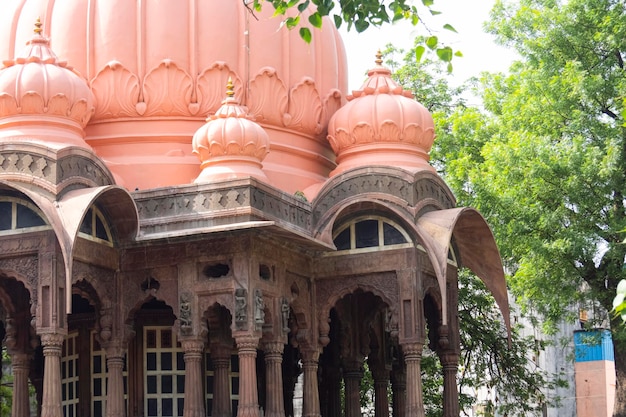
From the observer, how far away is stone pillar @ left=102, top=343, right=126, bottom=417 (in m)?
15.5

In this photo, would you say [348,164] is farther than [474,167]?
No

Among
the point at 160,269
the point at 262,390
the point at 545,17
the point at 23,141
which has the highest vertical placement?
the point at 545,17

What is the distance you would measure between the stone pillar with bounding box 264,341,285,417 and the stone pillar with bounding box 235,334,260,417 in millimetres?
540

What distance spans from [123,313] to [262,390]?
2.97m

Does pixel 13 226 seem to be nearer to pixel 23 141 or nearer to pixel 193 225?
pixel 23 141

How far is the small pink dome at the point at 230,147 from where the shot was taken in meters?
16.3

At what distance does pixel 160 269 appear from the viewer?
52.6ft

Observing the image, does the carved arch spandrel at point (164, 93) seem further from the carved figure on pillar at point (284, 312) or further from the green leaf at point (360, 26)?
the green leaf at point (360, 26)

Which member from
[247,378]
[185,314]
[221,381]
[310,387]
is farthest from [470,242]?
[185,314]

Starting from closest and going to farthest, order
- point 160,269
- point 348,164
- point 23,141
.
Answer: point 23,141 < point 160,269 < point 348,164

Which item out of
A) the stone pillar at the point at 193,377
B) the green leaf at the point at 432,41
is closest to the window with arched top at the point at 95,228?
the stone pillar at the point at 193,377

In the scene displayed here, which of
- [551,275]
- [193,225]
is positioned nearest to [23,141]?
[193,225]

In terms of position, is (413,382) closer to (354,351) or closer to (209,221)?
(354,351)

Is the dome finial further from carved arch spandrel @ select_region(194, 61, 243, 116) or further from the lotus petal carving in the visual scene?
the lotus petal carving
